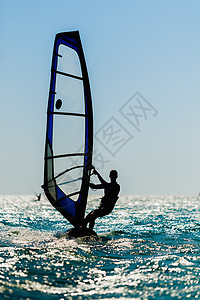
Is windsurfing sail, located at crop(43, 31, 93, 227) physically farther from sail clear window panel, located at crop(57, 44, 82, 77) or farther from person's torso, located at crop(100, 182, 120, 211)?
person's torso, located at crop(100, 182, 120, 211)

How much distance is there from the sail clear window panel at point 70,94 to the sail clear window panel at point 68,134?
18 cm

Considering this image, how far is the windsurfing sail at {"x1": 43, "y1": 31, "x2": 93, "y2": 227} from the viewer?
7.25 meters

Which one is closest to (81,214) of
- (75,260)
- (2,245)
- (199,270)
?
(2,245)

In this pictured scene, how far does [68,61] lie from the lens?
291 inches

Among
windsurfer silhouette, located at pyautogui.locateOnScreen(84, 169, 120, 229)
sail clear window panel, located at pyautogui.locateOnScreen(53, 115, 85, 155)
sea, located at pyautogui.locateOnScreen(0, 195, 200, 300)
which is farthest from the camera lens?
sail clear window panel, located at pyautogui.locateOnScreen(53, 115, 85, 155)

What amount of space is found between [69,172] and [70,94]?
63.9 inches

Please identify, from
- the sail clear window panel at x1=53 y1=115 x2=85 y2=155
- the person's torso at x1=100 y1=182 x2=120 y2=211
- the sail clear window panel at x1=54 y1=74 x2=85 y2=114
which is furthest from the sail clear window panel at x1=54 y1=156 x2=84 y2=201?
the sail clear window panel at x1=54 y1=74 x2=85 y2=114

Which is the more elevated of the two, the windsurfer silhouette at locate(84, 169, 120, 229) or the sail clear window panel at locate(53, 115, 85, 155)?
the sail clear window panel at locate(53, 115, 85, 155)

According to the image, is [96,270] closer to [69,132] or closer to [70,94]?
[69,132]

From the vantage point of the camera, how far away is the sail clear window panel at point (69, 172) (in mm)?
7395

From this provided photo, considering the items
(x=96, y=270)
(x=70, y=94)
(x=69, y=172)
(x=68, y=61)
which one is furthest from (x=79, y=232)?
(x=68, y=61)

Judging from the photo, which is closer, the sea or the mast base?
the sea

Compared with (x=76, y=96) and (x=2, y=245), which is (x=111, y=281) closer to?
(x=2, y=245)

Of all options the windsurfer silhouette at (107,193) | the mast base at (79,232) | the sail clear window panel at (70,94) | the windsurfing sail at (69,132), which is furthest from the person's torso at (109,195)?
the sail clear window panel at (70,94)
